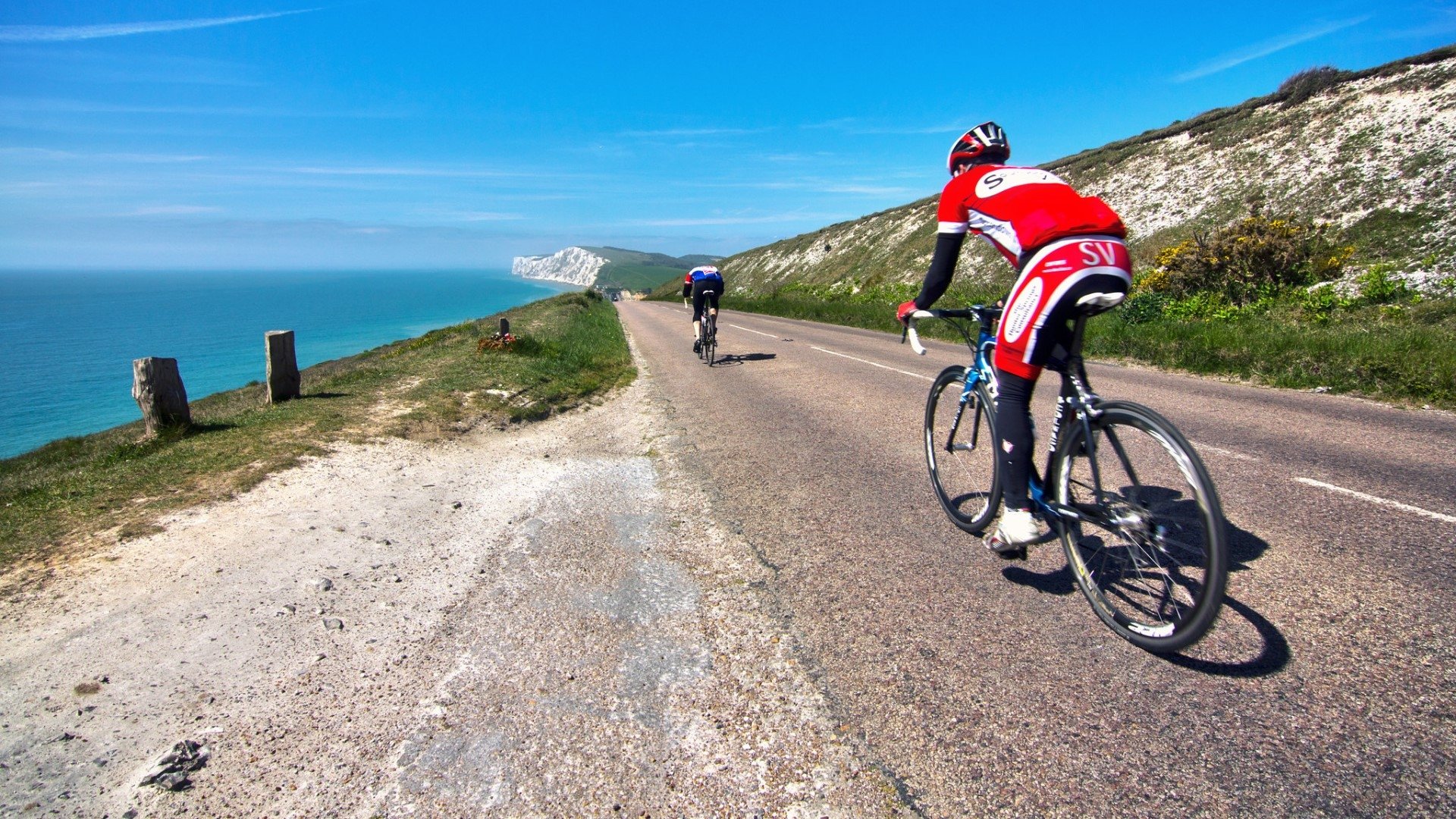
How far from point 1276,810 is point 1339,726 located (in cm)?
58

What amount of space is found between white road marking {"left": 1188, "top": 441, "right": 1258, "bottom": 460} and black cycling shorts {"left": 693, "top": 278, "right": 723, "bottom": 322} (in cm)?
1058

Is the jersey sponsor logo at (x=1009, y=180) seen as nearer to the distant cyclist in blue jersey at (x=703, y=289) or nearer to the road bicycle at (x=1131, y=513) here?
the road bicycle at (x=1131, y=513)

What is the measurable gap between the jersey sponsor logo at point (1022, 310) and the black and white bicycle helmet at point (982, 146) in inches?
39.1

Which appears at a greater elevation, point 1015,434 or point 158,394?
point 1015,434

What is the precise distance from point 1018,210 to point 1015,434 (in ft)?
3.60

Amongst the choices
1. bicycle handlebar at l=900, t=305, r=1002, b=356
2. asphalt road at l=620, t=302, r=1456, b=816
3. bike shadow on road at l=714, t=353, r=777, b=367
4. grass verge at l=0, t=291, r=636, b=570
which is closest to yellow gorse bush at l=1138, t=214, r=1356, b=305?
bike shadow on road at l=714, t=353, r=777, b=367

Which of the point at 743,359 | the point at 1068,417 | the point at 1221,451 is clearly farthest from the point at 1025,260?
the point at 743,359

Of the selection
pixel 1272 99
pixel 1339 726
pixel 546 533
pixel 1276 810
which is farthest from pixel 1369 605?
pixel 1272 99

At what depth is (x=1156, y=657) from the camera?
284 cm

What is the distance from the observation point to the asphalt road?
2.15 m

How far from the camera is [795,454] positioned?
6.61m

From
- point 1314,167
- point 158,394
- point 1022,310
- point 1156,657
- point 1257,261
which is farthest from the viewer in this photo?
point 1314,167

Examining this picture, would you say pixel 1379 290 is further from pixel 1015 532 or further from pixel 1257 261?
pixel 1015 532

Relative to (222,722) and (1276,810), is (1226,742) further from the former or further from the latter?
(222,722)
